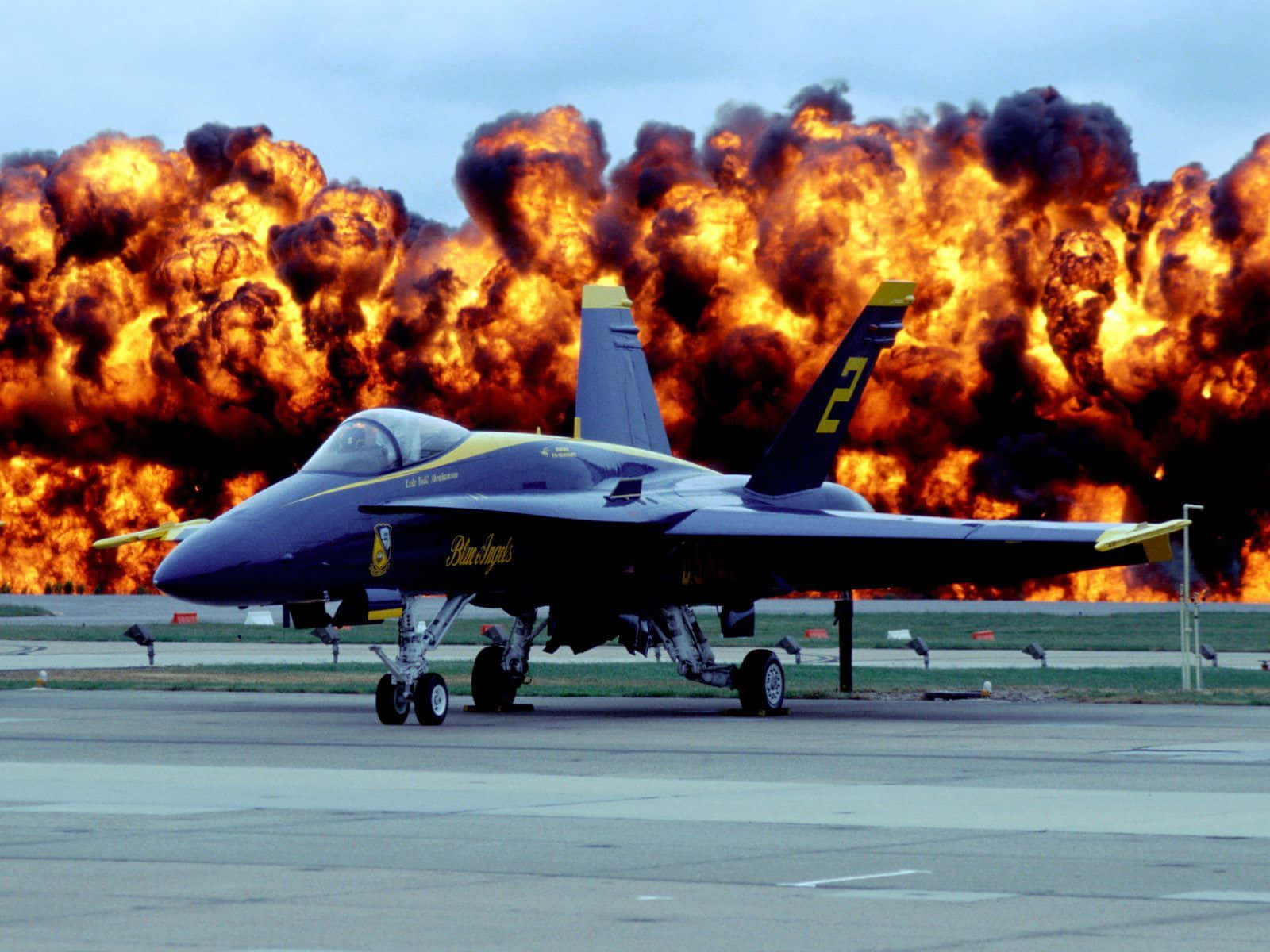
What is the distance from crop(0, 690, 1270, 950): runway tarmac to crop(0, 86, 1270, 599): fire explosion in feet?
147

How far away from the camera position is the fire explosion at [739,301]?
67.2m

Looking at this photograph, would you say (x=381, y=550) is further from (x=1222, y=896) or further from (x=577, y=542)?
(x=1222, y=896)

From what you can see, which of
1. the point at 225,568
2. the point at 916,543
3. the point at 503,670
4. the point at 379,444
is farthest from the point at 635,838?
the point at 503,670

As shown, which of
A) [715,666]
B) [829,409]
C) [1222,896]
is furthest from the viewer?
[829,409]

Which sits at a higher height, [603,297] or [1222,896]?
[603,297]

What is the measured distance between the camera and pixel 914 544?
26.1 m

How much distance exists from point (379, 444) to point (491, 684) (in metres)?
4.25

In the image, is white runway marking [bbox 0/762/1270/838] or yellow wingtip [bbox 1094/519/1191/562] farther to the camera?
yellow wingtip [bbox 1094/519/1191/562]

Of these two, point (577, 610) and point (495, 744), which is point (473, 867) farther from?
point (577, 610)

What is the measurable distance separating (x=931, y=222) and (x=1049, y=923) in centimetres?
6157

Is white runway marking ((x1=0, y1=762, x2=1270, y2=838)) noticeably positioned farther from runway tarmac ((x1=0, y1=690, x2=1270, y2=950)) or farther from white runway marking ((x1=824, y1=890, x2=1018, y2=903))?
white runway marking ((x1=824, y1=890, x2=1018, y2=903))

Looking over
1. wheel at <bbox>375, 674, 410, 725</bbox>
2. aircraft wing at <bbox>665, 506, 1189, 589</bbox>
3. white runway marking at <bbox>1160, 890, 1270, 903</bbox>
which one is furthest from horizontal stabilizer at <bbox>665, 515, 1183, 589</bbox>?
white runway marking at <bbox>1160, 890, 1270, 903</bbox>

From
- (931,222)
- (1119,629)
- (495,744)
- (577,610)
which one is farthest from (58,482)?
(495,744)

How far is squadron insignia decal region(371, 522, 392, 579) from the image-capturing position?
956 inches
